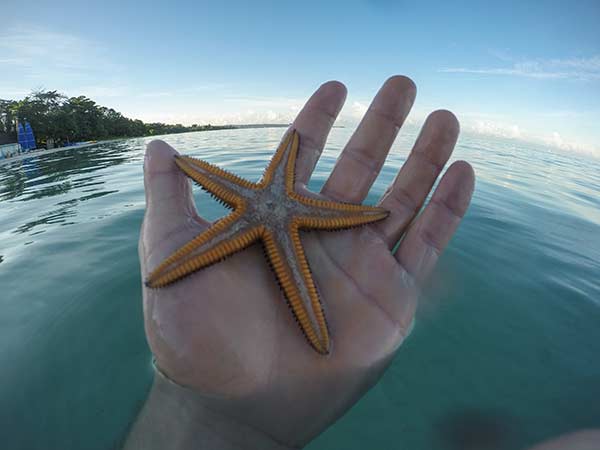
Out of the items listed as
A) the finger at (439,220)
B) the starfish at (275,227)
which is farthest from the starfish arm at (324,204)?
the finger at (439,220)

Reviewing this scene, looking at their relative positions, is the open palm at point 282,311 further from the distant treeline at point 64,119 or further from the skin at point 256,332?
the distant treeline at point 64,119

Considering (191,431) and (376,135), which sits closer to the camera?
(191,431)

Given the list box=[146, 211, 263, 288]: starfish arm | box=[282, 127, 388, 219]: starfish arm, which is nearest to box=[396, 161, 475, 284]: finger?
box=[282, 127, 388, 219]: starfish arm

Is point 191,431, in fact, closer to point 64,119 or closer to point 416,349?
point 416,349

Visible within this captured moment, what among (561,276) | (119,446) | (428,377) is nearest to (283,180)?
(428,377)

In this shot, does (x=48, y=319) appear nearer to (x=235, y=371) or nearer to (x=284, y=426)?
(x=235, y=371)

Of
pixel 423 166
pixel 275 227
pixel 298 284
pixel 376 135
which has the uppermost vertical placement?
pixel 376 135

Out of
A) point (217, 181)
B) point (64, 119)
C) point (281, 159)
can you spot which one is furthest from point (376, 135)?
point (64, 119)

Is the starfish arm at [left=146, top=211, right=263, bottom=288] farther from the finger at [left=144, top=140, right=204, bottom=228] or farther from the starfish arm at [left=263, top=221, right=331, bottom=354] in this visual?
the finger at [left=144, top=140, right=204, bottom=228]
